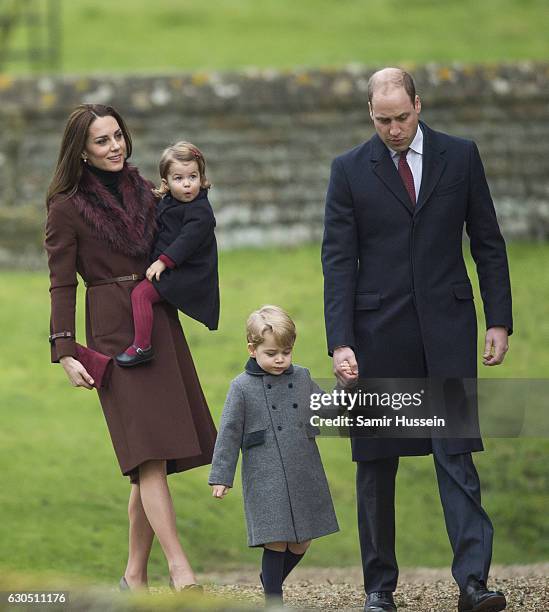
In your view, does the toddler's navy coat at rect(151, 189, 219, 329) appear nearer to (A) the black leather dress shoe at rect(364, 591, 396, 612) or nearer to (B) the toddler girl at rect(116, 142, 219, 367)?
(B) the toddler girl at rect(116, 142, 219, 367)

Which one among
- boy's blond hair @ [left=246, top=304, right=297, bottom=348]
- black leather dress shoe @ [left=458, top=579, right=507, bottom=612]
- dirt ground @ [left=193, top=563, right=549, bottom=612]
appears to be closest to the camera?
black leather dress shoe @ [left=458, top=579, right=507, bottom=612]

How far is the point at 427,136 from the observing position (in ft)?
18.6

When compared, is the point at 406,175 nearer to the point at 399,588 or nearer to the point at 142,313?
the point at 142,313

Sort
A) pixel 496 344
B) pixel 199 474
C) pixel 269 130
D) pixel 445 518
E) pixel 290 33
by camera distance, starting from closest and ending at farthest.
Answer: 1. pixel 445 518
2. pixel 496 344
3. pixel 199 474
4. pixel 269 130
5. pixel 290 33

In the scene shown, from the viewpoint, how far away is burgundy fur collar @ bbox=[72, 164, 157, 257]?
564 centimetres

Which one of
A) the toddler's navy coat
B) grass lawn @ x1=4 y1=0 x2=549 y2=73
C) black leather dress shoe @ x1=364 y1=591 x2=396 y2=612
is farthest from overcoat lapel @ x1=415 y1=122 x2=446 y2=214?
grass lawn @ x1=4 y1=0 x2=549 y2=73

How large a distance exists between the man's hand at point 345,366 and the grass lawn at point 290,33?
1181 centimetres

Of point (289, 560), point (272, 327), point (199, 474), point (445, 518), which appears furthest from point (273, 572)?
point (199, 474)

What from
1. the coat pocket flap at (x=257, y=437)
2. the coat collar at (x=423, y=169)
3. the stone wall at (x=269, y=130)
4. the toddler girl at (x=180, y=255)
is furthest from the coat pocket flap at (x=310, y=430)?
the stone wall at (x=269, y=130)

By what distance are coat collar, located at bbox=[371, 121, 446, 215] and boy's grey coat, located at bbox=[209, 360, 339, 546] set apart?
80 cm

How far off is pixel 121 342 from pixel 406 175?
50.4 inches

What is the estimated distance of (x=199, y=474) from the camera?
8.37 meters

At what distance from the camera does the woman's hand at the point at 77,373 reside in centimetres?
555

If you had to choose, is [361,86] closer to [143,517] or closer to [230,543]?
[230,543]
